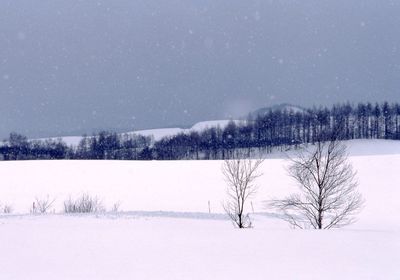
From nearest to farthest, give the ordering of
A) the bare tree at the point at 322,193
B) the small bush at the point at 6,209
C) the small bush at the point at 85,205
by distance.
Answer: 1. the bare tree at the point at 322,193
2. the small bush at the point at 6,209
3. the small bush at the point at 85,205

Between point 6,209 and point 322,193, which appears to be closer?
point 322,193

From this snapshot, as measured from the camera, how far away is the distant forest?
11500 centimetres

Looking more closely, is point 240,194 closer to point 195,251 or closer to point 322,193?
point 322,193

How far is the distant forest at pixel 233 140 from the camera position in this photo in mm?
115000

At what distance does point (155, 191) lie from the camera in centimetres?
4269

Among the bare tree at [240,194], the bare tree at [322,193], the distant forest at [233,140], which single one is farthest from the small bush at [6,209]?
the distant forest at [233,140]

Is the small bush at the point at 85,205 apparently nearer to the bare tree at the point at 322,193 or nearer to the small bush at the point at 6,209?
the small bush at the point at 6,209

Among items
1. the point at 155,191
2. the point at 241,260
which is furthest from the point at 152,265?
the point at 155,191

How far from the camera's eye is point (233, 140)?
423ft

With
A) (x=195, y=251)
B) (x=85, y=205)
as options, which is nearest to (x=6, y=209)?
(x=85, y=205)

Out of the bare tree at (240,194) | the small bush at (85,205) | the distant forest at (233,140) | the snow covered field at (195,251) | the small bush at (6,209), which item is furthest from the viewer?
the distant forest at (233,140)

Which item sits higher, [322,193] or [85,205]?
[322,193]

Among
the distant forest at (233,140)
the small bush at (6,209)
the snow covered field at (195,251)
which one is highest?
the distant forest at (233,140)

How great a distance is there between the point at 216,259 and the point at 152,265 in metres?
1.74
